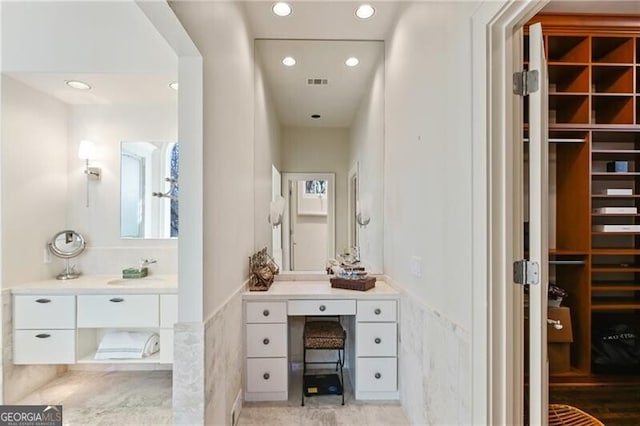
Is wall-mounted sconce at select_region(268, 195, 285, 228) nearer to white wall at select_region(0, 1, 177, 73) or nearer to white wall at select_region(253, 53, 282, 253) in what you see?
white wall at select_region(253, 53, 282, 253)

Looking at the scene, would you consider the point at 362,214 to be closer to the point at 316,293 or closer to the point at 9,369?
the point at 316,293

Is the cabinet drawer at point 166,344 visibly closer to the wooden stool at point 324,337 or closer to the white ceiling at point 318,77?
the wooden stool at point 324,337

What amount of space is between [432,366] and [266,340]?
4.10ft

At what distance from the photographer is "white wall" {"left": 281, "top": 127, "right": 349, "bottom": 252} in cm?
314

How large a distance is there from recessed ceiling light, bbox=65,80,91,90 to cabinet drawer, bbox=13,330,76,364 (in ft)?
6.28

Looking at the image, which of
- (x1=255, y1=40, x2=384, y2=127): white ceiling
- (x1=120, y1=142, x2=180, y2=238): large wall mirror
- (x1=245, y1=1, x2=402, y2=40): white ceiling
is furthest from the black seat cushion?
(x1=245, y1=1, x2=402, y2=40): white ceiling

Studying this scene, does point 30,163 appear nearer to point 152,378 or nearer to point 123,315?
point 123,315

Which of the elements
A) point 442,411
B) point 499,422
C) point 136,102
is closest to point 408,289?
point 442,411

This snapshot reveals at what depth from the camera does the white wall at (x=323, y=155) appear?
3.14m

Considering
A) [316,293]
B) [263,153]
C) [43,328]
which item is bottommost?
[43,328]

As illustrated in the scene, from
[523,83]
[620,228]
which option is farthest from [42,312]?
[620,228]

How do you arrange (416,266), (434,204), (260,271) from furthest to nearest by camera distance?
(260,271), (416,266), (434,204)

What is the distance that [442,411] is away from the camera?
159cm

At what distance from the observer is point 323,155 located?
10.7 feet
